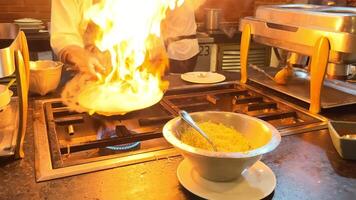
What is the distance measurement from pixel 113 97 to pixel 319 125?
0.77 metres

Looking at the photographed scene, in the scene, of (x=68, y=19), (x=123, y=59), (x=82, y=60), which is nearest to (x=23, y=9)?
(x=68, y=19)

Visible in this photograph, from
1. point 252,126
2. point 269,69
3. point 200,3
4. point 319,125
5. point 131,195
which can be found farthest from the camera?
point 200,3

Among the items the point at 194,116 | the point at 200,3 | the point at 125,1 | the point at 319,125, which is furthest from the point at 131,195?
the point at 200,3

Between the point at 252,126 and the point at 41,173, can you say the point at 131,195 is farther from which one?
the point at 252,126

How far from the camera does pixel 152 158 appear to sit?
101 centimetres

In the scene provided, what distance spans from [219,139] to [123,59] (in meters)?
0.89

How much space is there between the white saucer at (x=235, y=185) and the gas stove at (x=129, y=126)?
0.15m

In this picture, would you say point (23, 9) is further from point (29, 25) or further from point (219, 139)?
point (219, 139)

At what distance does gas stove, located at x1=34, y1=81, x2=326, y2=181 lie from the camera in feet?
3.26

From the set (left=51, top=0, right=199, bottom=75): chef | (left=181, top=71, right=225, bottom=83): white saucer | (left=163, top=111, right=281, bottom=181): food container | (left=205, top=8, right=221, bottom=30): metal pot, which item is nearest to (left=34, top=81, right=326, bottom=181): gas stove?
(left=181, top=71, right=225, bottom=83): white saucer

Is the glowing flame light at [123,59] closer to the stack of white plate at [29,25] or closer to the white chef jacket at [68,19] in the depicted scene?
the white chef jacket at [68,19]

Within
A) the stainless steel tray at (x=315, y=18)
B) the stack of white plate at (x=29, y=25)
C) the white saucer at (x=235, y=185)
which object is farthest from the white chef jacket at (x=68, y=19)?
the stack of white plate at (x=29, y=25)

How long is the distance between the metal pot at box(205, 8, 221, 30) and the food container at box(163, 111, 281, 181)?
328 centimetres

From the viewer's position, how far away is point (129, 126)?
54.1 inches
